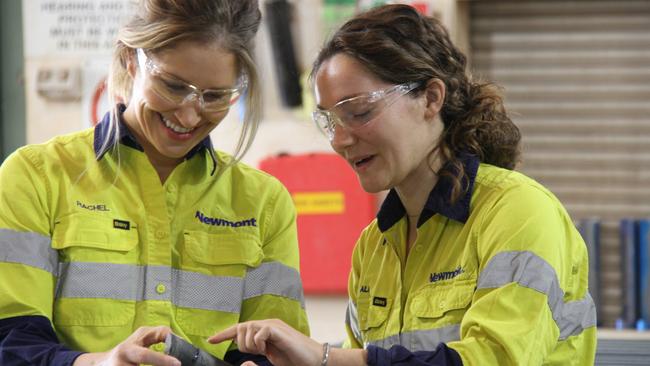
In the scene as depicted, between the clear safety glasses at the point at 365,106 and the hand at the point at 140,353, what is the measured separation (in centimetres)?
59

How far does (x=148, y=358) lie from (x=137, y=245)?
1.29 ft

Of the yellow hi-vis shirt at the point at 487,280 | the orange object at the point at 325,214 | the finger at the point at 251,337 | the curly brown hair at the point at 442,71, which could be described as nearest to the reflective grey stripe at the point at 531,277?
the yellow hi-vis shirt at the point at 487,280

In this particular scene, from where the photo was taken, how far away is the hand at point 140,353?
195 cm

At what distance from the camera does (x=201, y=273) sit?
2328 mm

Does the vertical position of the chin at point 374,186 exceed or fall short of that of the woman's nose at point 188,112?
it falls short

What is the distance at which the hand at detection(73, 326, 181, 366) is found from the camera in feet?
6.41

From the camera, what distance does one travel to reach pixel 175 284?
2.30 metres

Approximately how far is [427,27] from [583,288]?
64cm

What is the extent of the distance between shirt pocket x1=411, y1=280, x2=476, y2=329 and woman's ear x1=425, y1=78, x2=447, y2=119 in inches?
14.8

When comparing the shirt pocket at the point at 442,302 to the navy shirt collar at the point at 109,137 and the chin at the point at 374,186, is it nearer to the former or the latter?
the chin at the point at 374,186

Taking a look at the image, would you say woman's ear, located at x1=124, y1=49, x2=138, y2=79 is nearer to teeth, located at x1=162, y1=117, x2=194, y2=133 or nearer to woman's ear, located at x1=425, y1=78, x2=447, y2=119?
teeth, located at x1=162, y1=117, x2=194, y2=133

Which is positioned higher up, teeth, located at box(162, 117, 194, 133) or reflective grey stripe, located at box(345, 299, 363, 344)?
teeth, located at box(162, 117, 194, 133)

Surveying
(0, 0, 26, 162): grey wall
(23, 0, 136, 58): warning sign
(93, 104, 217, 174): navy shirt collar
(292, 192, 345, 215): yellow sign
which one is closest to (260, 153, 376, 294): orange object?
(292, 192, 345, 215): yellow sign

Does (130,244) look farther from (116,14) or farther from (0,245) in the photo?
(116,14)
